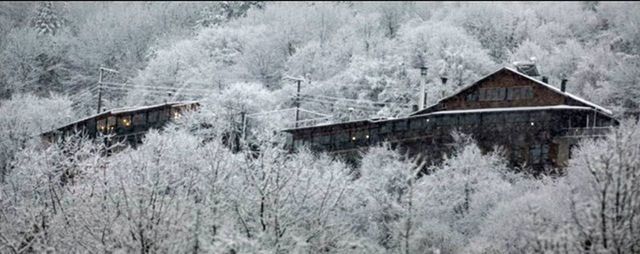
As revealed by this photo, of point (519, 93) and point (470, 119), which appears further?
point (519, 93)

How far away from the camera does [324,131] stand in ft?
192

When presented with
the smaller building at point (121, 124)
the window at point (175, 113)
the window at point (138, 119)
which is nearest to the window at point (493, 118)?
the window at point (175, 113)

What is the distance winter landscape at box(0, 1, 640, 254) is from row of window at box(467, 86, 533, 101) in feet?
0.31

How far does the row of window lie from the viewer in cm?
5322

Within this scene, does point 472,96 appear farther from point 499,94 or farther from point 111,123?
point 111,123

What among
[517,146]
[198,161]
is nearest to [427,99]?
[517,146]

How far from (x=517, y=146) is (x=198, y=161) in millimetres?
17704

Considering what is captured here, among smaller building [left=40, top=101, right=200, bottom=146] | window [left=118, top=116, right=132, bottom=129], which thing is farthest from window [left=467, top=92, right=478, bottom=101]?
window [left=118, top=116, right=132, bottom=129]

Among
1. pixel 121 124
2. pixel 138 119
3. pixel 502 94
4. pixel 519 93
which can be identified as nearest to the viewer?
pixel 519 93

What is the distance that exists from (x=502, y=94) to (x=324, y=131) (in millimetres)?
11544

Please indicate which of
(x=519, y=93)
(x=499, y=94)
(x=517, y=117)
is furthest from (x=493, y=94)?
(x=517, y=117)

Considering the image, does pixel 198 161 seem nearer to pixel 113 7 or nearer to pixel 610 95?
pixel 610 95

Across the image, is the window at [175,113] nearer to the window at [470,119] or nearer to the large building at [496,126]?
the large building at [496,126]

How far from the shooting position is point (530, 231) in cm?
3575
